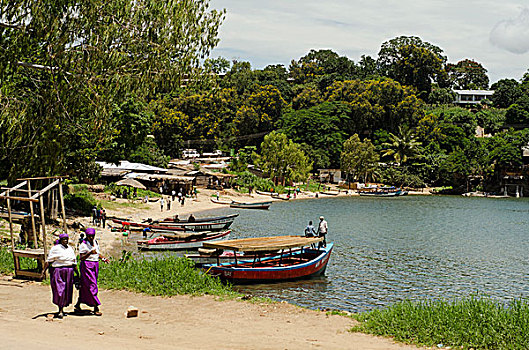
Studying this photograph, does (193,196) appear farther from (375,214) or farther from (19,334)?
(19,334)

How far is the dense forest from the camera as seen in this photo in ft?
62.8

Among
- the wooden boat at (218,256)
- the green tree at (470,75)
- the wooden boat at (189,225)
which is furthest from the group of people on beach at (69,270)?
the green tree at (470,75)

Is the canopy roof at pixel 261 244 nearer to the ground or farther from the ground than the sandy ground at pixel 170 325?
farther from the ground

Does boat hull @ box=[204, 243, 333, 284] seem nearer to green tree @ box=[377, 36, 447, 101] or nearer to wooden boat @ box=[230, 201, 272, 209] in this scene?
wooden boat @ box=[230, 201, 272, 209]

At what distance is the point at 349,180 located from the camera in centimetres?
8762

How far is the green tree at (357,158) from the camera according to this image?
282 feet

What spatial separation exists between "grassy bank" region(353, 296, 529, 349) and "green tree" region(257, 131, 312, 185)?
210ft

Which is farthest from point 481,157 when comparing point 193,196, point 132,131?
point 132,131

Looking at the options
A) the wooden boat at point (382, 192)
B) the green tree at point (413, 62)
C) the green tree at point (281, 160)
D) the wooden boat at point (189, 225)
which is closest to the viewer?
the wooden boat at point (189, 225)

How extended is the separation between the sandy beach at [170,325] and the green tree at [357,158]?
72.7 m

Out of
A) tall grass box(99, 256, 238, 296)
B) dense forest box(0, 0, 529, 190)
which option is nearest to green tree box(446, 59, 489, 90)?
dense forest box(0, 0, 529, 190)

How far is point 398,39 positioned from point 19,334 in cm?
12282

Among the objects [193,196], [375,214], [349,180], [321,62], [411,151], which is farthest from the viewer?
[321,62]

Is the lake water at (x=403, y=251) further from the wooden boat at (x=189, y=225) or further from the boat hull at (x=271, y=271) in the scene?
the wooden boat at (x=189, y=225)
